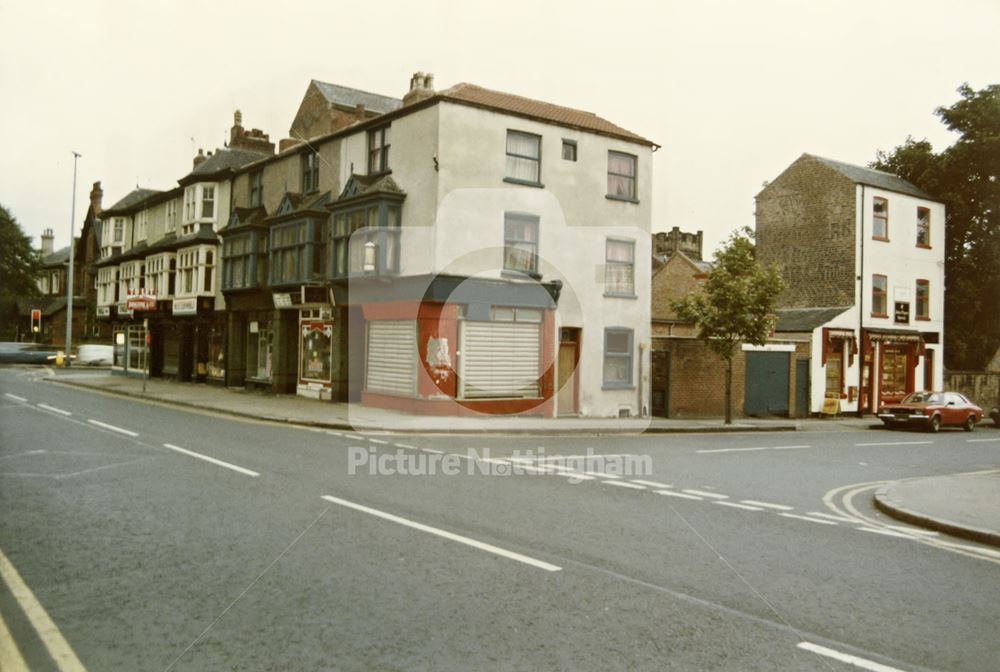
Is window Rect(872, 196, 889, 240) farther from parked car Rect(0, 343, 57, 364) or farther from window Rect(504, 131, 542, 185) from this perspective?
parked car Rect(0, 343, 57, 364)

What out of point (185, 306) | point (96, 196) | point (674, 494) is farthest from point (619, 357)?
point (96, 196)

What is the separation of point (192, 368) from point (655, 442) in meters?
27.4

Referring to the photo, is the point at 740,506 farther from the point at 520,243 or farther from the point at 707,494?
the point at 520,243

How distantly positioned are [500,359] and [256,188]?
52.5ft

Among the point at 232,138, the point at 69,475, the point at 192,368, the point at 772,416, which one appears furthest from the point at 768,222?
the point at 69,475

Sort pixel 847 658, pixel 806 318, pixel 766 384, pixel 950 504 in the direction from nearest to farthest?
pixel 847 658, pixel 950 504, pixel 766 384, pixel 806 318

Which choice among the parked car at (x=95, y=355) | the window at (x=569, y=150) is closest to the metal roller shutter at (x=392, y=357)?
the window at (x=569, y=150)

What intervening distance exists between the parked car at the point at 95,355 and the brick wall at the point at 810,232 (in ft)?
145

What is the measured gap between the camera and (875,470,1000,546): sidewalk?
922 cm

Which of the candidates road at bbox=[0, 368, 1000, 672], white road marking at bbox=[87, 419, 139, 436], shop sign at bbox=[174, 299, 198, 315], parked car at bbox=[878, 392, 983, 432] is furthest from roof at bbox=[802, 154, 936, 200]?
white road marking at bbox=[87, 419, 139, 436]

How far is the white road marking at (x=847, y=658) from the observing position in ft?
15.7

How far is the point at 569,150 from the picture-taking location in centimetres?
2594

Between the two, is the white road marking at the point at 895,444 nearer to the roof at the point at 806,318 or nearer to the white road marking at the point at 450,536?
the roof at the point at 806,318

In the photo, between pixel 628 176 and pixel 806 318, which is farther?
pixel 806 318
